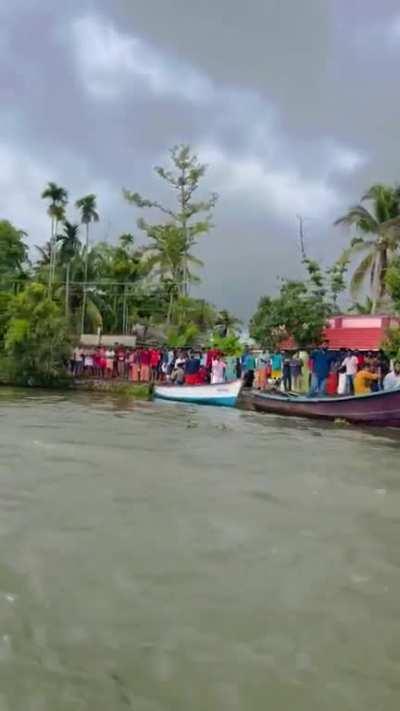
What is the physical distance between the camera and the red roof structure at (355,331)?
23.7 metres

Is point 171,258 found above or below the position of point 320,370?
above

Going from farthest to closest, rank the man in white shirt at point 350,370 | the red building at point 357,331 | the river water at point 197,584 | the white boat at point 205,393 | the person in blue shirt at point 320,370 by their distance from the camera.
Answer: the red building at point 357,331 → the white boat at point 205,393 → the person in blue shirt at point 320,370 → the man in white shirt at point 350,370 → the river water at point 197,584

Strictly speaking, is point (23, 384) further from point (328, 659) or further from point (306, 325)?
point (328, 659)

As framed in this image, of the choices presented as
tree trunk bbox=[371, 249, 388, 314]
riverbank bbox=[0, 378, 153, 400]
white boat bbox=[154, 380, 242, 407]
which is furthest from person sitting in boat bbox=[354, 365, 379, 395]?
tree trunk bbox=[371, 249, 388, 314]

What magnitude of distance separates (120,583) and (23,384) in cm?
2562

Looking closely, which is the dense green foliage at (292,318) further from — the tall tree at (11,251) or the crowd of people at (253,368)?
the tall tree at (11,251)

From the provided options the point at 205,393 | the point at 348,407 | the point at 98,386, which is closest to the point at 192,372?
the point at 205,393

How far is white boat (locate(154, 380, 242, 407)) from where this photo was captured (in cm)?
2264

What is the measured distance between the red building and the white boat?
13.4ft

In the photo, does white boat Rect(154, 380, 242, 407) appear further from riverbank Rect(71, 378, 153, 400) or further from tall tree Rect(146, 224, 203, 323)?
tall tree Rect(146, 224, 203, 323)

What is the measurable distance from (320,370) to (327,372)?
0.78ft

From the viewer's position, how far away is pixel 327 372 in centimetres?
2172

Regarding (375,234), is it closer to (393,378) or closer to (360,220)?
(360,220)

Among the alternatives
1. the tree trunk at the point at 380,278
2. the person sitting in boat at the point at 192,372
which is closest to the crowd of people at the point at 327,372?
the person sitting in boat at the point at 192,372
